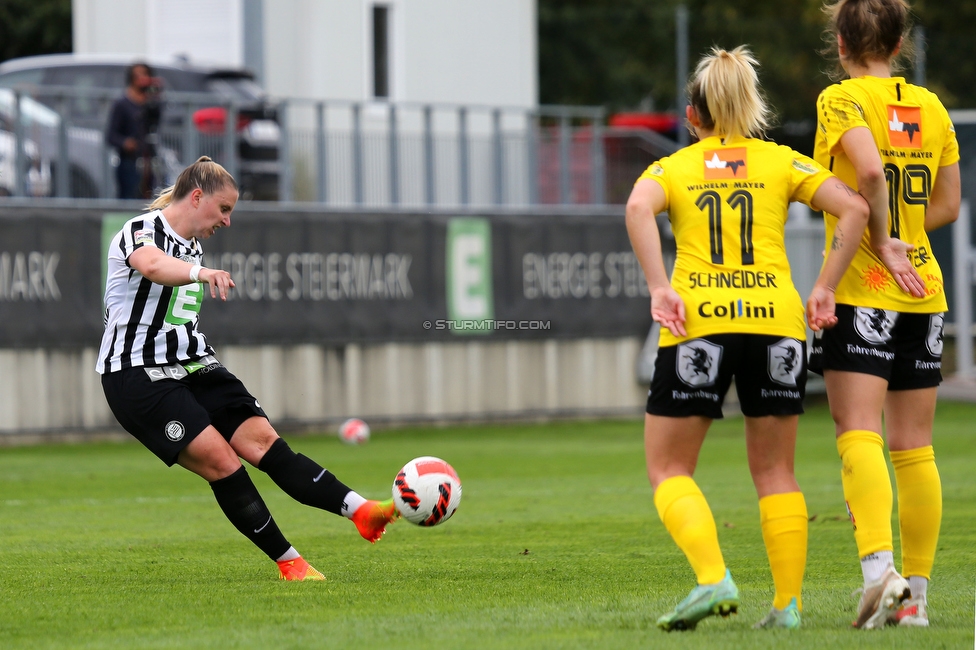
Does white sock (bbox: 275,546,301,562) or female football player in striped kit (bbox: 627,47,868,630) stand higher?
female football player in striped kit (bbox: 627,47,868,630)

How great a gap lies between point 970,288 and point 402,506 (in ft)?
54.5

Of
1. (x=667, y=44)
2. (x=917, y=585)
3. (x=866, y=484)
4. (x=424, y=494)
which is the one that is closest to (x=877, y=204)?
(x=866, y=484)

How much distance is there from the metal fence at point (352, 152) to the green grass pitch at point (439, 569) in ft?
17.0

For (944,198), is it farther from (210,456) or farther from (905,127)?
(210,456)

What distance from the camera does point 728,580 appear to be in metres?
5.09

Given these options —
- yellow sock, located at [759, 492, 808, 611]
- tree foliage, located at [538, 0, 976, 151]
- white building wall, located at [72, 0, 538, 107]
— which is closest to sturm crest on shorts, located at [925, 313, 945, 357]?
yellow sock, located at [759, 492, 808, 611]

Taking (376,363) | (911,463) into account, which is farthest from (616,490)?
(376,363)

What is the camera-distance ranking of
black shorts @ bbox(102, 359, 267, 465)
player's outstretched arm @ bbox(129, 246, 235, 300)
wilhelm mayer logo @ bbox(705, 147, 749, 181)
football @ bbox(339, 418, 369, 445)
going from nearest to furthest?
wilhelm mayer logo @ bbox(705, 147, 749, 181) → player's outstretched arm @ bbox(129, 246, 235, 300) → black shorts @ bbox(102, 359, 267, 465) → football @ bbox(339, 418, 369, 445)

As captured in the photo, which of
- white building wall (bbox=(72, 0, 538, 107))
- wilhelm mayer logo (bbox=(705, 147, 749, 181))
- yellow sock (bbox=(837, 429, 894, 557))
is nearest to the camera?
wilhelm mayer logo (bbox=(705, 147, 749, 181))

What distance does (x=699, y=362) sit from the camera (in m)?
5.17

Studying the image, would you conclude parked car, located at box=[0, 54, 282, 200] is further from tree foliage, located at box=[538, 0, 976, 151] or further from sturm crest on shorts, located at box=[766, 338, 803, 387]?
sturm crest on shorts, located at box=[766, 338, 803, 387]

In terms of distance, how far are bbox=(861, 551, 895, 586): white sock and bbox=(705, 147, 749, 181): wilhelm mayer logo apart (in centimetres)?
144

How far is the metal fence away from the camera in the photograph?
1756 centimetres

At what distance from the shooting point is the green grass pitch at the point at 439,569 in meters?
5.37
